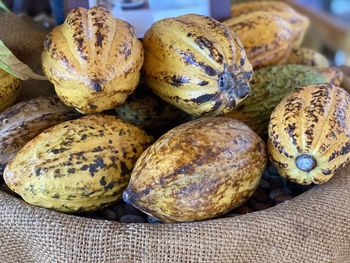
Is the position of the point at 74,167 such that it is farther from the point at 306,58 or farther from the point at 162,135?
the point at 306,58

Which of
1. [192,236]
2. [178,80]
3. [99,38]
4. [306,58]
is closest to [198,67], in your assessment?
[178,80]

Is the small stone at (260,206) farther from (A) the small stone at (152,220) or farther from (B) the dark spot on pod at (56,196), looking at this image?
(B) the dark spot on pod at (56,196)

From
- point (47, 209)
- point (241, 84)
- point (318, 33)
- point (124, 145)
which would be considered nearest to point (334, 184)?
point (241, 84)

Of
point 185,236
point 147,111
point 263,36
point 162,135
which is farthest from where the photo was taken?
point 263,36

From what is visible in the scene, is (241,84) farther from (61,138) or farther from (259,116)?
(61,138)

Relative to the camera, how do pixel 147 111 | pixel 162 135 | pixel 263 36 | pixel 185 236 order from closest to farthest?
pixel 185 236 < pixel 162 135 < pixel 147 111 < pixel 263 36

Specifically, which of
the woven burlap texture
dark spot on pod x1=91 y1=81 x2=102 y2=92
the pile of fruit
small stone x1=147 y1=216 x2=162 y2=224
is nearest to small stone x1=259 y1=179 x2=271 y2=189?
the pile of fruit

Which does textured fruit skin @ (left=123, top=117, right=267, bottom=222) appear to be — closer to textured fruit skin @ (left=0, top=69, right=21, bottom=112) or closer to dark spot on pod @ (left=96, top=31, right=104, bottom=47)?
dark spot on pod @ (left=96, top=31, right=104, bottom=47)
